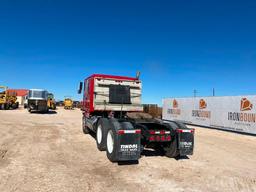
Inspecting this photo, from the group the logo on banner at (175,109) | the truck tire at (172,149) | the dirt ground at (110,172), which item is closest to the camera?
the dirt ground at (110,172)

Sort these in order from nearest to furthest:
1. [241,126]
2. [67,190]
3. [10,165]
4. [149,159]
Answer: [67,190]
[10,165]
[149,159]
[241,126]

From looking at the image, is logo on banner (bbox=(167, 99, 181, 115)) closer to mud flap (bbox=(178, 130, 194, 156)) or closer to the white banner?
the white banner

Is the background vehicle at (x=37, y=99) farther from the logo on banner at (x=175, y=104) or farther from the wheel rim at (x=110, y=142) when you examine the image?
the wheel rim at (x=110, y=142)

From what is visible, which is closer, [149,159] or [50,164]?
[50,164]

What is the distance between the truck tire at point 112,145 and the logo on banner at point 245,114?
1269 cm

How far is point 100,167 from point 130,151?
37.5 inches

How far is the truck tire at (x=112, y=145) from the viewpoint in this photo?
264 inches

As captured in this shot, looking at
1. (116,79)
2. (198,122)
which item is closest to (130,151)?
(116,79)

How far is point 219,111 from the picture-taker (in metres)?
19.4

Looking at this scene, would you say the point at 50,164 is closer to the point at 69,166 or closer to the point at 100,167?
the point at 69,166

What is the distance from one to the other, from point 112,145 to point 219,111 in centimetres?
1459

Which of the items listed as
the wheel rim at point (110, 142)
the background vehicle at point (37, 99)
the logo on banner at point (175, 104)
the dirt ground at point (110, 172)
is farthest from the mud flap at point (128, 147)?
the background vehicle at point (37, 99)

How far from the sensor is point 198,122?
21.8m

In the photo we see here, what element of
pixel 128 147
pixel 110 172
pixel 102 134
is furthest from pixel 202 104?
pixel 110 172
